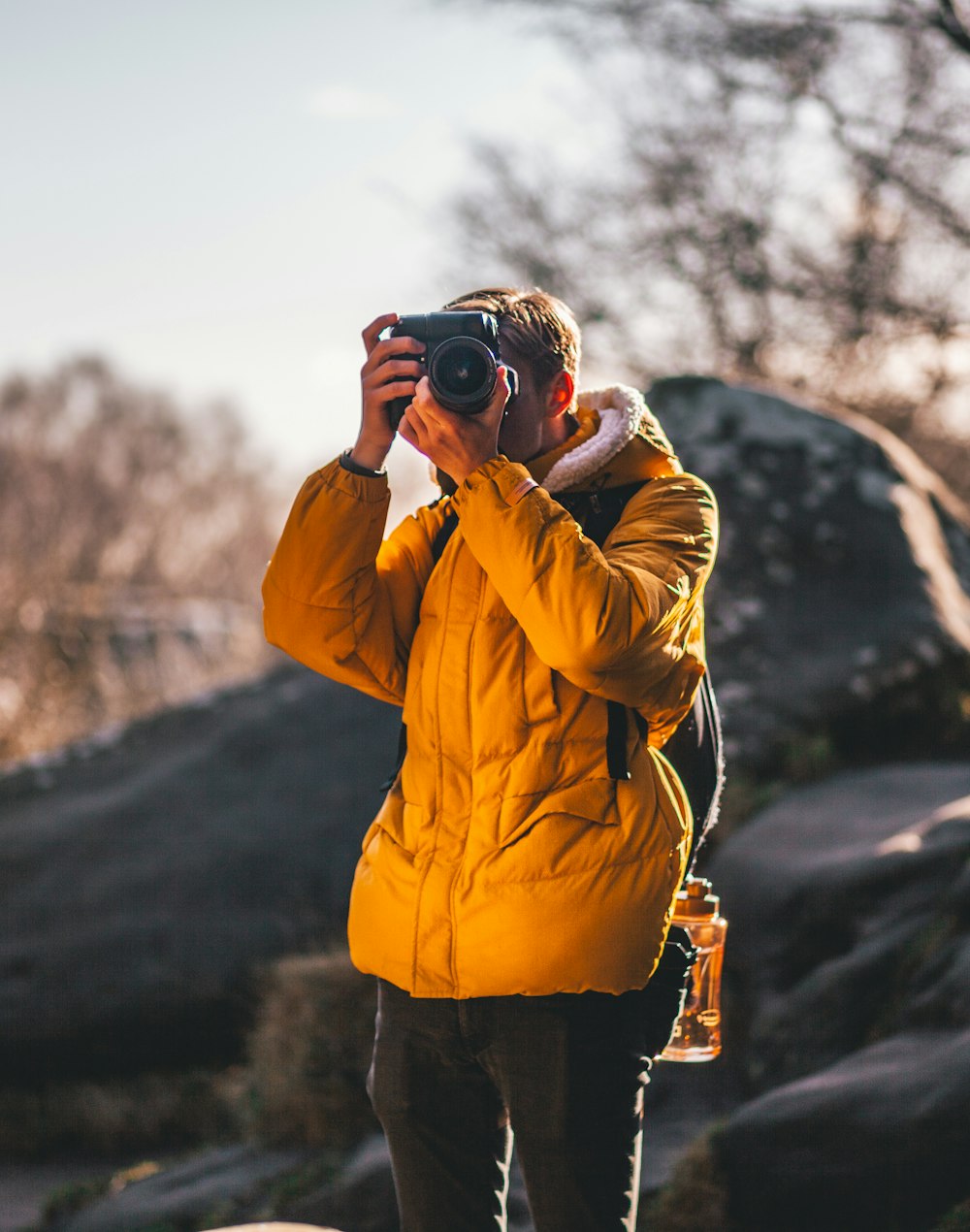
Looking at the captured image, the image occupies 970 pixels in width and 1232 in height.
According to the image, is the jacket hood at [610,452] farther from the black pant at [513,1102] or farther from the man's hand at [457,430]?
the black pant at [513,1102]

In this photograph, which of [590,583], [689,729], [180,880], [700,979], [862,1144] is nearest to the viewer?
[590,583]

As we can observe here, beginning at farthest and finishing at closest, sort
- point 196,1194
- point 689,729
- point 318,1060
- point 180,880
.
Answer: point 180,880 < point 318,1060 < point 196,1194 < point 689,729

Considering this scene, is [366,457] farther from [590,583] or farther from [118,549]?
[118,549]

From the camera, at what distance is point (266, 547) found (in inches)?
1021

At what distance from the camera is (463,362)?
1.76m

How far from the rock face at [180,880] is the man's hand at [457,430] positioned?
11.6 feet

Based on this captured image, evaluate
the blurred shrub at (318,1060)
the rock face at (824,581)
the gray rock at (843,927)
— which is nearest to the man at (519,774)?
the gray rock at (843,927)

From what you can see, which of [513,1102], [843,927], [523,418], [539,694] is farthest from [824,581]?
[513,1102]

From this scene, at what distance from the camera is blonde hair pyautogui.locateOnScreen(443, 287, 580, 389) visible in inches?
74.1

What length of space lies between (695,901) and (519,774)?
1.80 feet

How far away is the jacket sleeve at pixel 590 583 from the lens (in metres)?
1.68

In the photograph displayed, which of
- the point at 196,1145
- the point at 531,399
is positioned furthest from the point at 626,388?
the point at 196,1145

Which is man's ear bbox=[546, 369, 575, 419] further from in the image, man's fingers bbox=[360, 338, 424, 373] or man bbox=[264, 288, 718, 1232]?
man's fingers bbox=[360, 338, 424, 373]

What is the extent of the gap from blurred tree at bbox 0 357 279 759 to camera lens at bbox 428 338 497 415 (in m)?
10.1
